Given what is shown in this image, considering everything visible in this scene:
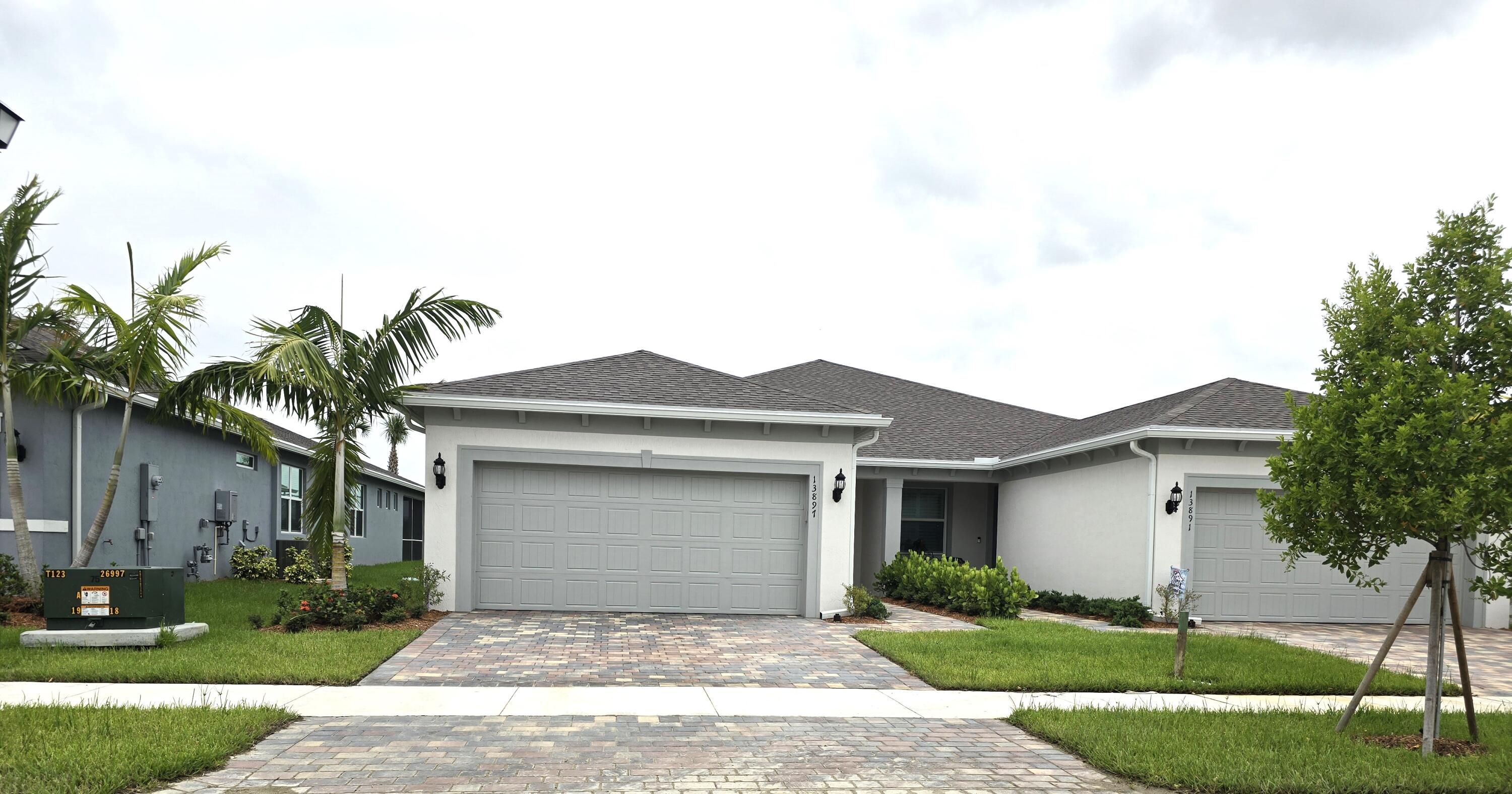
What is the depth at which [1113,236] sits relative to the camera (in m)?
19.7

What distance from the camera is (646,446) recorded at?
1400cm

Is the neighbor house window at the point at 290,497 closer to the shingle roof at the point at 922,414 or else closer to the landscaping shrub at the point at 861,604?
the shingle roof at the point at 922,414

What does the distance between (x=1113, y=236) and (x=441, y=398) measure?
579 inches

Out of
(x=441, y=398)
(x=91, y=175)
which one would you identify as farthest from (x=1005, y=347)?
(x=91, y=175)

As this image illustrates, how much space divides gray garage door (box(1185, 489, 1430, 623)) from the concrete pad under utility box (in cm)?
1457

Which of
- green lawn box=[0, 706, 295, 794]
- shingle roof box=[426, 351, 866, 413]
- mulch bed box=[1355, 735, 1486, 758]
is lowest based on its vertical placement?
mulch bed box=[1355, 735, 1486, 758]

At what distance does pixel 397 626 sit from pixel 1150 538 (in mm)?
11434

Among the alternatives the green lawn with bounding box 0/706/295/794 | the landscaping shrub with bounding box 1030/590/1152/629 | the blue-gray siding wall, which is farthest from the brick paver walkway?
the blue-gray siding wall

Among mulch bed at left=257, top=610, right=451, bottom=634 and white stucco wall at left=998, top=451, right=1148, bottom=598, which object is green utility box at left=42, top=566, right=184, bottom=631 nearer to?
mulch bed at left=257, top=610, right=451, bottom=634

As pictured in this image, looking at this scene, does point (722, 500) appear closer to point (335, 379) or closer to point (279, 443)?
point (335, 379)

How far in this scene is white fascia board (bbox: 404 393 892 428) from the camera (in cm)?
1319

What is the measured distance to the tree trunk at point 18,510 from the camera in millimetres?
11125

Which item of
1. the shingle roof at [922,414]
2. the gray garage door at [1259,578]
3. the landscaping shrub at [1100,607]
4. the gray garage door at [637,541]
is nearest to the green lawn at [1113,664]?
the landscaping shrub at [1100,607]

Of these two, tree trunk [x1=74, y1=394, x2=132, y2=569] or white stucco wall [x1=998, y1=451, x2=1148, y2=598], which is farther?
white stucco wall [x1=998, y1=451, x2=1148, y2=598]
